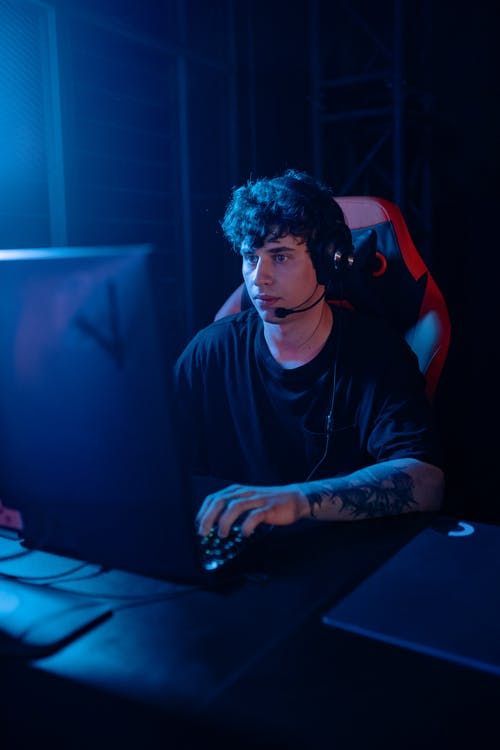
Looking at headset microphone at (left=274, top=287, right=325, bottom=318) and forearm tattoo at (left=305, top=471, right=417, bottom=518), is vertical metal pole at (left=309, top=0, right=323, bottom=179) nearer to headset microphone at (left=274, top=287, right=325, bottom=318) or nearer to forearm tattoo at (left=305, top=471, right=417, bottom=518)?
headset microphone at (left=274, top=287, right=325, bottom=318)

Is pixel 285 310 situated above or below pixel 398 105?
below

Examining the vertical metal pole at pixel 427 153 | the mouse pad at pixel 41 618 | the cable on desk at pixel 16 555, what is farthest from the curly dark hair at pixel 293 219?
the vertical metal pole at pixel 427 153

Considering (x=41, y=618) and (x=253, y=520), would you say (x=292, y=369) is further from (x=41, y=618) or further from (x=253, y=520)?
(x=41, y=618)

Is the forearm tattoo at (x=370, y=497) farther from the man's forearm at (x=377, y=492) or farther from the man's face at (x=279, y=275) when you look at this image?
the man's face at (x=279, y=275)

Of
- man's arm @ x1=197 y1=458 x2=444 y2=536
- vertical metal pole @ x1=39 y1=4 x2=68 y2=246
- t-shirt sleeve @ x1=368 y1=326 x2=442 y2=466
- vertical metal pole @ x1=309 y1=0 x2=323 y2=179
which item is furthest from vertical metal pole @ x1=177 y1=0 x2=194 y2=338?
man's arm @ x1=197 y1=458 x2=444 y2=536

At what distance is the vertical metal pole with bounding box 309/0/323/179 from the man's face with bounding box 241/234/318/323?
2.56 m

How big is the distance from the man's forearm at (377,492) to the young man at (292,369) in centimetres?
16

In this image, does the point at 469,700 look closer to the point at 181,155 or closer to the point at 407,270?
the point at 407,270

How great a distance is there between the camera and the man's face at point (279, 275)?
66.6 inches

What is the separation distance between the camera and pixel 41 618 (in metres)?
0.86

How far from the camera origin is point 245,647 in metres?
0.80

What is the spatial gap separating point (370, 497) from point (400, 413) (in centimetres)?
32

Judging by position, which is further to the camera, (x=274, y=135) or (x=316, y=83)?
(x=274, y=135)

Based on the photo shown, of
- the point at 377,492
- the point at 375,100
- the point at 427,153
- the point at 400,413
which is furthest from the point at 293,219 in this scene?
the point at 375,100
